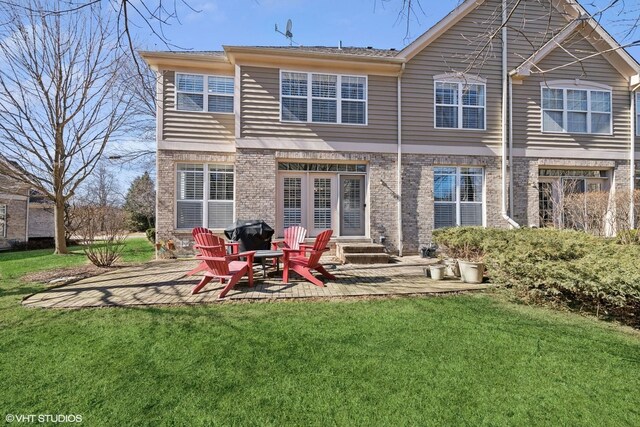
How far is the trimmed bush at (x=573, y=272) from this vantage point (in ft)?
13.0

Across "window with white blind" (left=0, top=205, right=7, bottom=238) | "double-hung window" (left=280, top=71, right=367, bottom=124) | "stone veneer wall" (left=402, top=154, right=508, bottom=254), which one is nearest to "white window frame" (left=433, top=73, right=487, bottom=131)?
"stone veneer wall" (left=402, top=154, right=508, bottom=254)

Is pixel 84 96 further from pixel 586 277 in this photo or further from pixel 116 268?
pixel 586 277

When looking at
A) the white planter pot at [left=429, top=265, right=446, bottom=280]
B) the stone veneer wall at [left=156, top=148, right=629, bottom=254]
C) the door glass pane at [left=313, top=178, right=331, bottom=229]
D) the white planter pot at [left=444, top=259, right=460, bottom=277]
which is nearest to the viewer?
the white planter pot at [left=429, top=265, right=446, bottom=280]

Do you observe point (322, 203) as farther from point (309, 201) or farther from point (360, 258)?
point (360, 258)

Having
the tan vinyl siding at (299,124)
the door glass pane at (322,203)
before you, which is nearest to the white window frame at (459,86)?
the tan vinyl siding at (299,124)

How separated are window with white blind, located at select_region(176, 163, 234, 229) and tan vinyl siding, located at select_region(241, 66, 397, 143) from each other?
1617 millimetres

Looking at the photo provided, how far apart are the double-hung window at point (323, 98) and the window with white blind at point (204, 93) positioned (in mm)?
1831

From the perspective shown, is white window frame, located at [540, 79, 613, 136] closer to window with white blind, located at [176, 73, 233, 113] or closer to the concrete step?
the concrete step

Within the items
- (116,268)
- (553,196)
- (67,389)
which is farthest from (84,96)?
(553,196)

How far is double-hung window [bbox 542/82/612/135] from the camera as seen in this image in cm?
1084

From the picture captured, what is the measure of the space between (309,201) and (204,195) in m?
3.34

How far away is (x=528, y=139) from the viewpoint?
10688 mm

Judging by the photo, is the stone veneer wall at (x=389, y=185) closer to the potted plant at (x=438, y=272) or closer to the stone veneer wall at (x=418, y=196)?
the stone veneer wall at (x=418, y=196)

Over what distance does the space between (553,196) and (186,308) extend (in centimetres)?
1178
